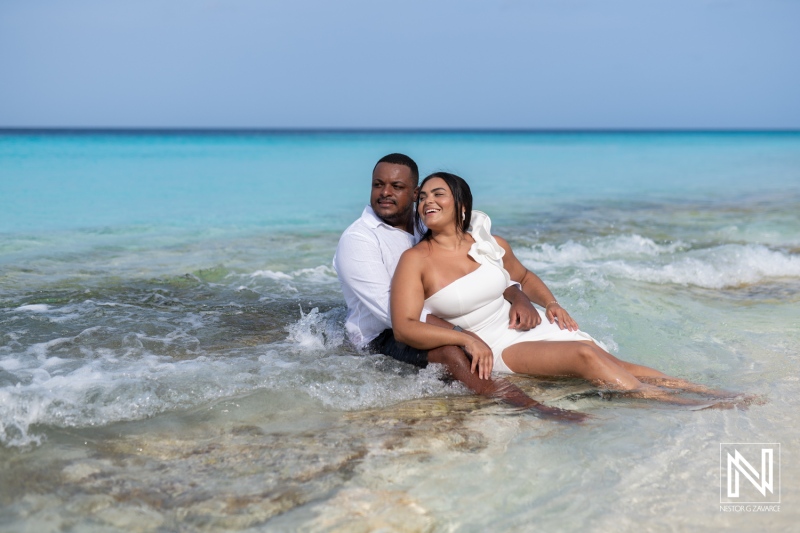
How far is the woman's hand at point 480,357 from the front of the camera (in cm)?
486

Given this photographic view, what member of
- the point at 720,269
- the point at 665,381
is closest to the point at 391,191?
the point at 665,381

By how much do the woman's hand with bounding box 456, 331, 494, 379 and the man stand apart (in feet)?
0.11

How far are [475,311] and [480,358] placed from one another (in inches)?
16.1

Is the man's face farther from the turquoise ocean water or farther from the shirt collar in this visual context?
the turquoise ocean water

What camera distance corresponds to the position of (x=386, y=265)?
5.36m

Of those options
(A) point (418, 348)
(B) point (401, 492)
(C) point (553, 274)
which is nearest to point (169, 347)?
(A) point (418, 348)

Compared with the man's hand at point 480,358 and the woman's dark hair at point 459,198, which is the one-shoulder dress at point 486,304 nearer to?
the woman's dark hair at point 459,198

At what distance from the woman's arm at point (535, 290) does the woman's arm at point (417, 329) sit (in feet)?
2.50

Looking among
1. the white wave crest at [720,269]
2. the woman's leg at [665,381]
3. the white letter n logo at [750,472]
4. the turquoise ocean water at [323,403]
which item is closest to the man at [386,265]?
the turquoise ocean water at [323,403]

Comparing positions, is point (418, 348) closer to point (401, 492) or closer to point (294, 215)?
point (401, 492)

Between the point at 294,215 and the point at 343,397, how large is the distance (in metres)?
10.9

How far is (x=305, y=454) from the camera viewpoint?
410 cm

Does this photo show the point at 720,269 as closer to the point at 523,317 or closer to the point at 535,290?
the point at 535,290

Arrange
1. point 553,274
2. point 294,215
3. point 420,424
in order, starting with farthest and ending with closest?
point 294,215 → point 553,274 → point 420,424
